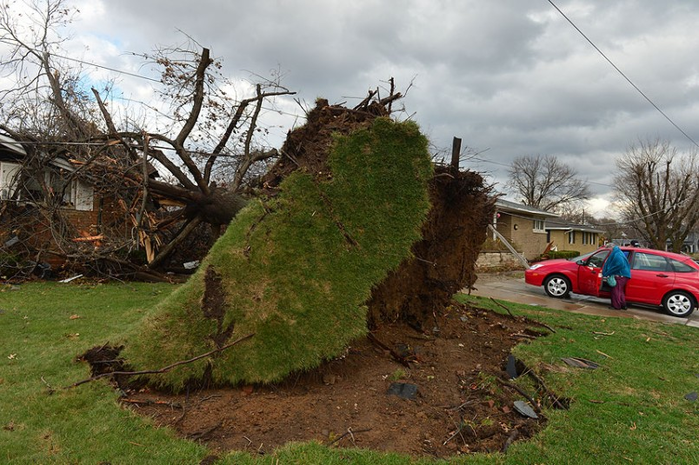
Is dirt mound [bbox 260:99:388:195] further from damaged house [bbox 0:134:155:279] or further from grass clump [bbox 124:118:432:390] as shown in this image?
damaged house [bbox 0:134:155:279]

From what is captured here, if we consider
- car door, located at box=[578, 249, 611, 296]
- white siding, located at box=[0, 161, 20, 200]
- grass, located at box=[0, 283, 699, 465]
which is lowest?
grass, located at box=[0, 283, 699, 465]

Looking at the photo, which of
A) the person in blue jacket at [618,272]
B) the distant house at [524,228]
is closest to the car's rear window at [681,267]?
the person in blue jacket at [618,272]

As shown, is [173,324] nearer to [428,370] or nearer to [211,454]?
[211,454]

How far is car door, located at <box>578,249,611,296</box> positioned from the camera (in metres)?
10.3

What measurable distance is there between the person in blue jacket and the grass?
132 inches

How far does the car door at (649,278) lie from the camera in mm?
9361

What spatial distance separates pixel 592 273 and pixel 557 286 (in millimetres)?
1065

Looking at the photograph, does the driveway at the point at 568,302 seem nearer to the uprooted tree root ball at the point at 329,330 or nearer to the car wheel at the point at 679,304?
the car wheel at the point at 679,304

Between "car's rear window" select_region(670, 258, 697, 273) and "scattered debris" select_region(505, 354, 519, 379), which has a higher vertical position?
"car's rear window" select_region(670, 258, 697, 273)

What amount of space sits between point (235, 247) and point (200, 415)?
1633 mm

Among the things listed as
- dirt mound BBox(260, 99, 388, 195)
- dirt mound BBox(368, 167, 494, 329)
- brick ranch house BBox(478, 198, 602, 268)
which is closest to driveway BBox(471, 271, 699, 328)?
brick ranch house BBox(478, 198, 602, 268)

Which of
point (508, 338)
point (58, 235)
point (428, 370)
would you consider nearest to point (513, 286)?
point (508, 338)

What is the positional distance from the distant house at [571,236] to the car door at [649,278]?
794 inches

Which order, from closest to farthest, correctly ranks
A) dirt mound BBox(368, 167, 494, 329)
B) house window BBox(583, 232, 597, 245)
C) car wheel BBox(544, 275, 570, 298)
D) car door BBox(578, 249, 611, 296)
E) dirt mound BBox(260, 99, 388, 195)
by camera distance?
dirt mound BBox(260, 99, 388, 195)
dirt mound BBox(368, 167, 494, 329)
car door BBox(578, 249, 611, 296)
car wheel BBox(544, 275, 570, 298)
house window BBox(583, 232, 597, 245)
